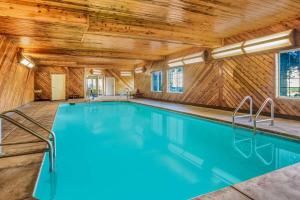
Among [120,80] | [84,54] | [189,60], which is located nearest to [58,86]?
[84,54]

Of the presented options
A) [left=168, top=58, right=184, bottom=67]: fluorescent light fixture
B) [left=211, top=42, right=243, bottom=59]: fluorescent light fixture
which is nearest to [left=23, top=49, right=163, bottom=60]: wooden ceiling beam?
[left=168, top=58, right=184, bottom=67]: fluorescent light fixture

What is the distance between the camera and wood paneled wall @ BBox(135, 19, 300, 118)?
18.1ft

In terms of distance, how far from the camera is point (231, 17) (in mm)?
4785

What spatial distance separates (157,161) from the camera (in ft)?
10.5

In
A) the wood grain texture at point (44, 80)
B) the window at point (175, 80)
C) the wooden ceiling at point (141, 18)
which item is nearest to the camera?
the wooden ceiling at point (141, 18)

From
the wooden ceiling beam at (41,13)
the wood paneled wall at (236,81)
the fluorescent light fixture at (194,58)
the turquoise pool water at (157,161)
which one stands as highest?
the wooden ceiling beam at (41,13)

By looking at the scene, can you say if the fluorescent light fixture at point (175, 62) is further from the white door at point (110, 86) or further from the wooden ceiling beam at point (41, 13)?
the white door at point (110, 86)

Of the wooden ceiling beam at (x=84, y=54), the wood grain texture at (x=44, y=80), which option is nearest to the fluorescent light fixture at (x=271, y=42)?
the wooden ceiling beam at (x=84, y=54)

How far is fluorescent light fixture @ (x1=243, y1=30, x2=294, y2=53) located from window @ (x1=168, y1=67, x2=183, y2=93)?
4453 mm

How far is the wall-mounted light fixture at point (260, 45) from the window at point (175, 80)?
3.36m

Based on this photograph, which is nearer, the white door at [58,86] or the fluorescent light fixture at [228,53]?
the fluorescent light fixture at [228,53]

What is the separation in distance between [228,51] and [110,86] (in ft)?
45.0

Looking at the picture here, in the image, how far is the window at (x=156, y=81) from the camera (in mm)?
12199

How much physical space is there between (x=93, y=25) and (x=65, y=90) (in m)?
10.2
